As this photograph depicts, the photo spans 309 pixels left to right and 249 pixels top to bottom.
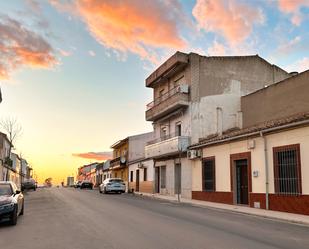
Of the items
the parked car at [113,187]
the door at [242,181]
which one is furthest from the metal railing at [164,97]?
the door at [242,181]

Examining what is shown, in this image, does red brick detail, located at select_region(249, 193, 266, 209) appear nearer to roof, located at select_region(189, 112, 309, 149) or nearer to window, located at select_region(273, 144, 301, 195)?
window, located at select_region(273, 144, 301, 195)

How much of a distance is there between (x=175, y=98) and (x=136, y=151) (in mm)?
23528

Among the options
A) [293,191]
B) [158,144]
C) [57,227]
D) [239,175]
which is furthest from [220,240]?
[158,144]

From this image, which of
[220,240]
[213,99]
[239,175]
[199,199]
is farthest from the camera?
[213,99]

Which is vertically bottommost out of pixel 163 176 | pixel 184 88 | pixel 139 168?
pixel 163 176

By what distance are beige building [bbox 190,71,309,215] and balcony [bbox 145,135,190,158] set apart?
2.20 m

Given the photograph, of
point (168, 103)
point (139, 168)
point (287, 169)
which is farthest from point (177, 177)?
point (287, 169)

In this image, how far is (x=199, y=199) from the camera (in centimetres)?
2703

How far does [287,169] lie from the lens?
1819cm

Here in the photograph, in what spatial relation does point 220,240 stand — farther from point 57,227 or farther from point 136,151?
point 136,151

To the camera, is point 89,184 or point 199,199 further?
point 89,184

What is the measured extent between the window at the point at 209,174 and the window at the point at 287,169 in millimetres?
6821

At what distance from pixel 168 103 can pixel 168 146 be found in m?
3.57

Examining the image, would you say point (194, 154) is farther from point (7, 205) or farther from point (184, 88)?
point (7, 205)
